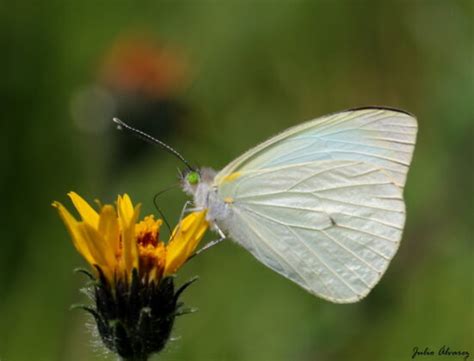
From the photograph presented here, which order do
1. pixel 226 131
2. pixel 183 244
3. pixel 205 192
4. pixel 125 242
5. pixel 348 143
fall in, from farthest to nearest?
pixel 226 131
pixel 348 143
pixel 205 192
pixel 183 244
pixel 125 242

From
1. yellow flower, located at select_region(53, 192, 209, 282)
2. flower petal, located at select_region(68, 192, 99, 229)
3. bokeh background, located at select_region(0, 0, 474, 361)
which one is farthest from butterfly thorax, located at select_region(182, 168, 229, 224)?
bokeh background, located at select_region(0, 0, 474, 361)

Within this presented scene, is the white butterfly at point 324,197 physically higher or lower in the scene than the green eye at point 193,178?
lower

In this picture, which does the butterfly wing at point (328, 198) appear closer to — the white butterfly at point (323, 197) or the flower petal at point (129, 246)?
the white butterfly at point (323, 197)

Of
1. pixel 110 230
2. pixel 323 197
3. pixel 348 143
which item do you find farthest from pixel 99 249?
pixel 348 143

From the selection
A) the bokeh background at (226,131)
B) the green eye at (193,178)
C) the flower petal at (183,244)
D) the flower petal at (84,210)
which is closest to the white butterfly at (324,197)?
the green eye at (193,178)

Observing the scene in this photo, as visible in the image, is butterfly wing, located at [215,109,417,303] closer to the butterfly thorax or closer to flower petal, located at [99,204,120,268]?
the butterfly thorax

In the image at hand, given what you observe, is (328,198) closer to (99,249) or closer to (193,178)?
(193,178)

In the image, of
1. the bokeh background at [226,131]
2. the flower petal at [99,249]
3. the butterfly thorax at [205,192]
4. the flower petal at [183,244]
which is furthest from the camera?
the bokeh background at [226,131]

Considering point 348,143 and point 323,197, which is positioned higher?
point 348,143
